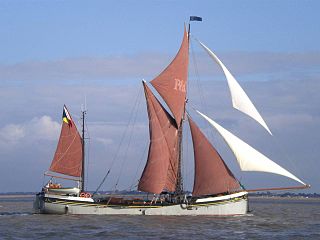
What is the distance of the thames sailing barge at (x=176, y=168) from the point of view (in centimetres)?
6650

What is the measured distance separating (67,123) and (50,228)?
19958 millimetres

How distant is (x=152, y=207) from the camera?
67812mm

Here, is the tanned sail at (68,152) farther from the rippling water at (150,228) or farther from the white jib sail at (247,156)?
the white jib sail at (247,156)

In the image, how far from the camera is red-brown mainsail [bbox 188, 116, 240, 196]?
6650cm

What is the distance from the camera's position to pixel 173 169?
6906cm

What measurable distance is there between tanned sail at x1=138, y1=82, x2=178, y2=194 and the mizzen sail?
91 cm

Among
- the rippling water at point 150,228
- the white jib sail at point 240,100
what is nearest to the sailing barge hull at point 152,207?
the rippling water at point 150,228

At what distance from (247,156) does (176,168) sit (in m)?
7.18

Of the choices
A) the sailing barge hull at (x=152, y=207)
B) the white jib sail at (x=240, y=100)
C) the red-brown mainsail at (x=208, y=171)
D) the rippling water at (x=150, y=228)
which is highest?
the white jib sail at (x=240, y=100)

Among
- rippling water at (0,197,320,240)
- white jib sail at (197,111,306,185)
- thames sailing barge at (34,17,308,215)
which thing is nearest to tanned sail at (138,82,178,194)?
thames sailing barge at (34,17,308,215)

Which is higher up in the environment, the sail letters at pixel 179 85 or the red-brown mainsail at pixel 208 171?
the sail letters at pixel 179 85

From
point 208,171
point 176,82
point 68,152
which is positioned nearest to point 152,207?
point 208,171

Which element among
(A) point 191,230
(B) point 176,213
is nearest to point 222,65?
(B) point 176,213

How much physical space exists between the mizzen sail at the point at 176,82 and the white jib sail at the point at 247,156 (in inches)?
167
